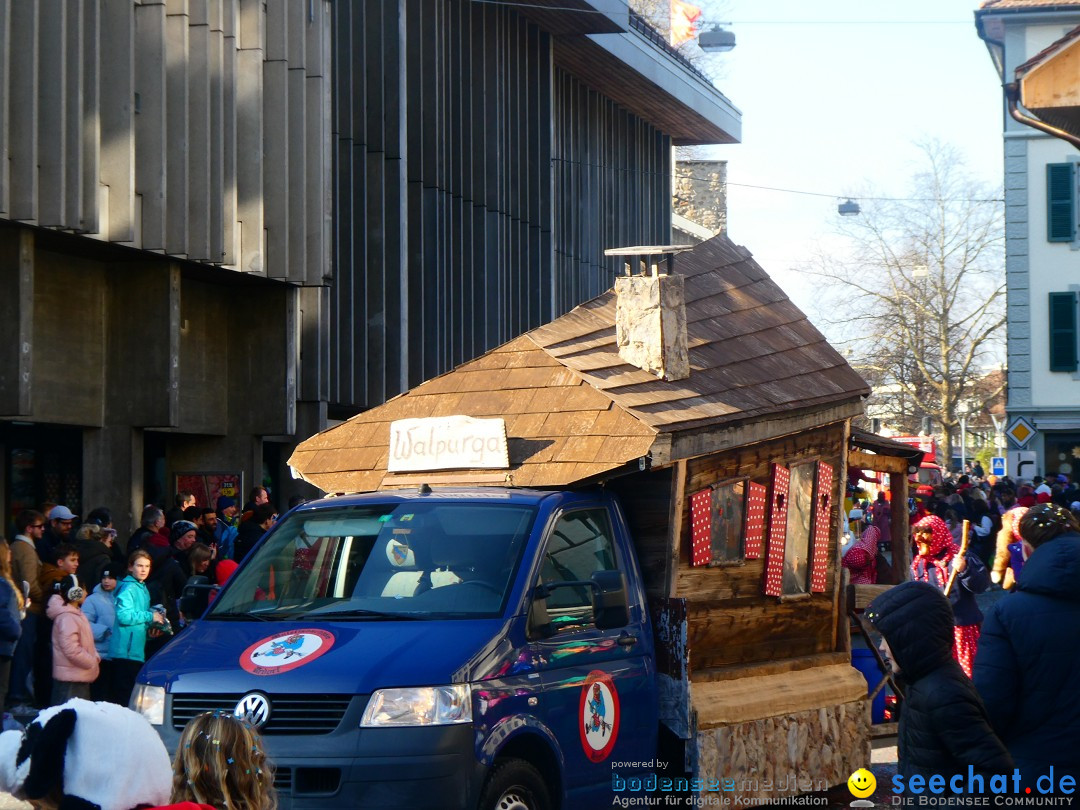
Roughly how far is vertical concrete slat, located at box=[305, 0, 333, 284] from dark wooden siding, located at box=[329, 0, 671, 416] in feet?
6.52

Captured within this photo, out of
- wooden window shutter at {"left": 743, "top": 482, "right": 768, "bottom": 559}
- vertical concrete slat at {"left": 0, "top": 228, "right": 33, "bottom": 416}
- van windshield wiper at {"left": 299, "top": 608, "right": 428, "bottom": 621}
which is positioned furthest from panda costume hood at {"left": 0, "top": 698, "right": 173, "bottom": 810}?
vertical concrete slat at {"left": 0, "top": 228, "right": 33, "bottom": 416}

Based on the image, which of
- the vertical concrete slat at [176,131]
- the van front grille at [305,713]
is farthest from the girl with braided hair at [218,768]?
the vertical concrete slat at [176,131]

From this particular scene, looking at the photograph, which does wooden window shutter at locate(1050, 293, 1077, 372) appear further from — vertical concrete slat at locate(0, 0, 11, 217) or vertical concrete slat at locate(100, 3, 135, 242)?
vertical concrete slat at locate(0, 0, 11, 217)

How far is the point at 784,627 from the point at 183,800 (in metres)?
6.71

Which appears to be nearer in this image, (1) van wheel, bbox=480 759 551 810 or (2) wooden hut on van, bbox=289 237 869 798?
(1) van wheel, bbox=480 759 551 810

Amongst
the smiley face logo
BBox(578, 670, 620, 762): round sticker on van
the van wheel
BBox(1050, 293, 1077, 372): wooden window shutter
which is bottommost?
the smiley face logo

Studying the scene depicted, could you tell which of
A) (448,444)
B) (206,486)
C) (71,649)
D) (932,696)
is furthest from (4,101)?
(932,696)

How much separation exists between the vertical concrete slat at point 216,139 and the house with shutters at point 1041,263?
25.8m

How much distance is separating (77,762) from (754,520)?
264 inches

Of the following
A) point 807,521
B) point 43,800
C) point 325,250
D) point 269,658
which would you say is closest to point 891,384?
point 325,250

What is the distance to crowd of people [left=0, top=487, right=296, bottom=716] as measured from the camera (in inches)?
438

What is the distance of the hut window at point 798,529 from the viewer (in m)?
9.88

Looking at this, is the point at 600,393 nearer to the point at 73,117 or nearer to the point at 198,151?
the point at 73,117

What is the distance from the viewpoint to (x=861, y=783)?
32.5 feet
